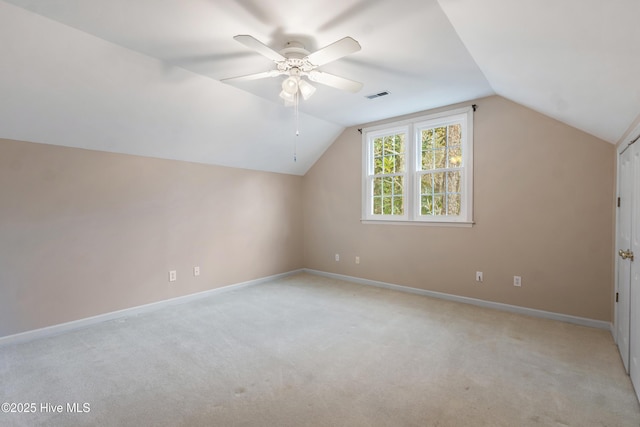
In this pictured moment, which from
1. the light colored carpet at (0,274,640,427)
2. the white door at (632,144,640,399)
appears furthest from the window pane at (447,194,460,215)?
the white door at (632,144,640,399)

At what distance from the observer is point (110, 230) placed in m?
3.34

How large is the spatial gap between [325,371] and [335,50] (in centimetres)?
234

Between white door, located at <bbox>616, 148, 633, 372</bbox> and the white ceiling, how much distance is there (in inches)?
13.9

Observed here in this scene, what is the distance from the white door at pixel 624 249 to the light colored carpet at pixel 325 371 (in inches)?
6.9

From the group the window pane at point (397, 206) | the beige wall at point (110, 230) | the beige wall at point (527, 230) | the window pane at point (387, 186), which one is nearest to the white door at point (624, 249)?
the beige wall at point (527, 230)

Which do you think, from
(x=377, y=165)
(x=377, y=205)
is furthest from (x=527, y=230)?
(x=377, y=165)

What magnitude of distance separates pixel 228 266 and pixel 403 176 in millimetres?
2969

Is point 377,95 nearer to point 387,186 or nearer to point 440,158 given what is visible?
point 440,158

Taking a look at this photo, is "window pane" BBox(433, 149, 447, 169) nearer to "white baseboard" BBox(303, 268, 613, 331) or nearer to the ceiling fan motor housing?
"white baseboard" BBox(303, 268, 613, 331)

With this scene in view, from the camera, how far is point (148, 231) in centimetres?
365

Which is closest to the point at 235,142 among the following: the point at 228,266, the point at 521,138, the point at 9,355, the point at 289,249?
the point at 228,266

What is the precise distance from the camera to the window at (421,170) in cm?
387

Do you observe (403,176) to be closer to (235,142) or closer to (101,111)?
(235,142)

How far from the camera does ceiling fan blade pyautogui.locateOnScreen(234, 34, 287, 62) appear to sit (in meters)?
1.89
